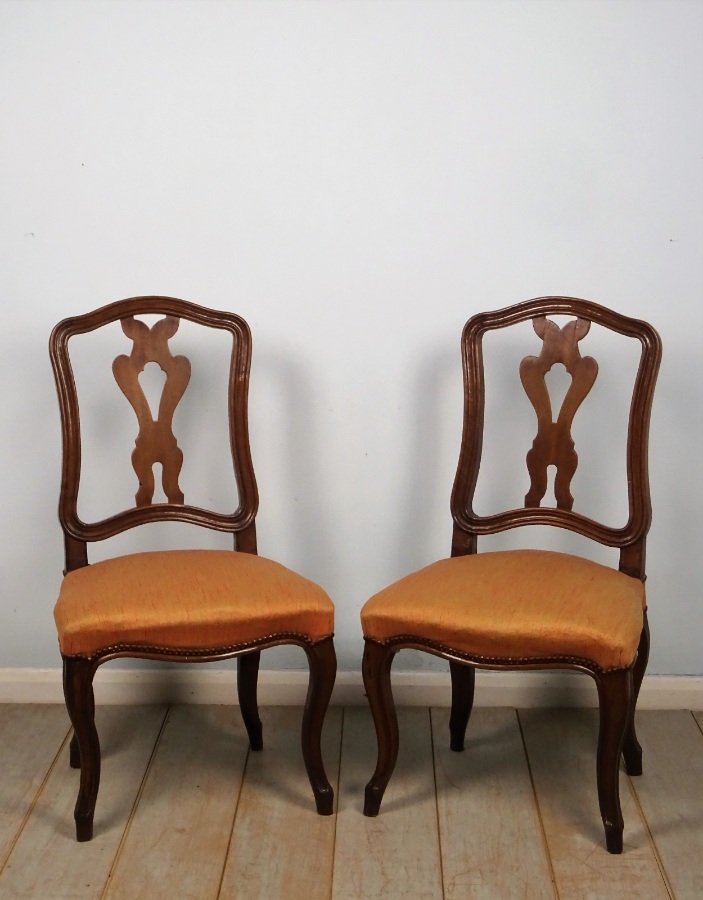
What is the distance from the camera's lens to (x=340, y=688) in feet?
8.43

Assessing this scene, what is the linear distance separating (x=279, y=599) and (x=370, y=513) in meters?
0.62

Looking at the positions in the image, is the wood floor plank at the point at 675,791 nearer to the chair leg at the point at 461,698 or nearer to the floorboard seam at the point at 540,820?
the floorboard seam at the point at 540,820

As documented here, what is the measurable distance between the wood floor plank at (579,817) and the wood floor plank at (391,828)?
0.25 meters

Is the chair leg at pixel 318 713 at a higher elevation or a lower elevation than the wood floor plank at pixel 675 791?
higher

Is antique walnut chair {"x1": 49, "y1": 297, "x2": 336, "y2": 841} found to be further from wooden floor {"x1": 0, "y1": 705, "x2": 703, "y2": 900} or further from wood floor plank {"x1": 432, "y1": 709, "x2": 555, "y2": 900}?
wood floor plank {"x1": 432, "y1": 709, "x2": 555, "y2": 900}

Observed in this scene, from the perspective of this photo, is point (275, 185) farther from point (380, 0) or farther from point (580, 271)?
point (580, 271)

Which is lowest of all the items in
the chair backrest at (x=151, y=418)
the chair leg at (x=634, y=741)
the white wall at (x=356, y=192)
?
the chair leg at (x=634, y=741)

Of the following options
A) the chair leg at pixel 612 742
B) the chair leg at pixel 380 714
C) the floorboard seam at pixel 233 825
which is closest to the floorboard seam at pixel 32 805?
the floorboard seam at pixel 233 825

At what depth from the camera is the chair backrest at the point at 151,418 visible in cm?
216

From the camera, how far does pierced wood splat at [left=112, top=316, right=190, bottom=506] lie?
2.19 meters

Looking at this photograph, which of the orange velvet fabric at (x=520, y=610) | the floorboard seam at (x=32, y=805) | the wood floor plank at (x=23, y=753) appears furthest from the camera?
the wood floor plank at (x=23, y=753)

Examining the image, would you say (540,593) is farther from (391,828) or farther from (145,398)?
(145,398)

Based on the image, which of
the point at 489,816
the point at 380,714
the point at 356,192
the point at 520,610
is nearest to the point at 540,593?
the point at 520,610

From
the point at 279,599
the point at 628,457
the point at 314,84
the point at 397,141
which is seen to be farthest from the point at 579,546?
the point at 314,84
